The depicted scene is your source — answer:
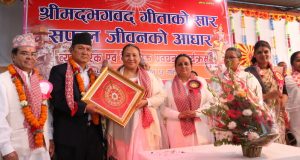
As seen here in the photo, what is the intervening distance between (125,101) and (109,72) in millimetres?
302

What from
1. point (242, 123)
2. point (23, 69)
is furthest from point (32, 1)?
point (242, 123)

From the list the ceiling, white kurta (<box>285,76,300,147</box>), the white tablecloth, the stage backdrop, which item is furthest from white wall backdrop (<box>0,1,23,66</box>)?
white kurta (<box>285,76,300,147</box>)

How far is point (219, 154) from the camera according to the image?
1.99 m

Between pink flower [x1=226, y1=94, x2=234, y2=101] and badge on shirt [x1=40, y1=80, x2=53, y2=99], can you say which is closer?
pink flower [x1=226, y1=94, x2=234, y2=101]

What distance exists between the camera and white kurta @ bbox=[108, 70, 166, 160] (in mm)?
2705

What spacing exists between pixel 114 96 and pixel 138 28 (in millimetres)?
1591

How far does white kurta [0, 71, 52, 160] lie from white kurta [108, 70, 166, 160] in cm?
73

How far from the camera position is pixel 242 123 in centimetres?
177

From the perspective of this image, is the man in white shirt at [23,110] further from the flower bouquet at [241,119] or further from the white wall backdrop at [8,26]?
the white wall backdrop at [8,26]

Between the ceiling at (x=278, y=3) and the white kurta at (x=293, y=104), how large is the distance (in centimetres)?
231

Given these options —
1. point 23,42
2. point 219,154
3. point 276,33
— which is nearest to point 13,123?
point 23,42

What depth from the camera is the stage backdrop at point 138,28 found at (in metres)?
3.50

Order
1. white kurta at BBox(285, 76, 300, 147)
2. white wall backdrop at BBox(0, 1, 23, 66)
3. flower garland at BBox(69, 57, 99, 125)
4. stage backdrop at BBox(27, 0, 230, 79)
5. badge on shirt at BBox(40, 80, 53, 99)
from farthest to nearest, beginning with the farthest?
white wall backdrop at BBox(0, 1, 23, 66)
stage backdrop at BBox(27, 0, 230, 79)
white kurta at BBox(285, 76, 300, 147)
flower garland at BBox(69, 57, 99, 125)
badge on shirt at BBox(40, 80, 53, 99)

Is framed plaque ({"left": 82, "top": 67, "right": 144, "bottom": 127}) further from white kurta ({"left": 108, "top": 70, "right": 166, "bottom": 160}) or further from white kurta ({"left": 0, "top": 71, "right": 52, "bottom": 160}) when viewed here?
white kurta ({"left": 0, "top": 71, "right": 52, "bottom": 160})
